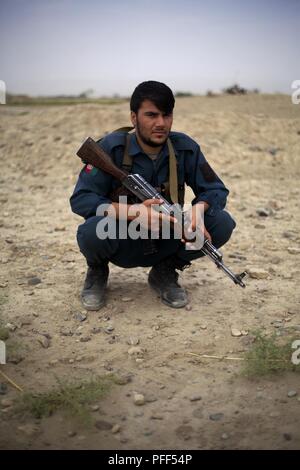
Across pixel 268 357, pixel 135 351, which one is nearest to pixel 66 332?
pixel 135 351

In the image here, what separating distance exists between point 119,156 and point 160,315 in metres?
1.16

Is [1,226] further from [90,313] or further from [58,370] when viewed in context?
[58,370]

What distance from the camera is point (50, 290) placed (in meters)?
3.78

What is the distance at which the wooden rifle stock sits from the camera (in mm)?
3213

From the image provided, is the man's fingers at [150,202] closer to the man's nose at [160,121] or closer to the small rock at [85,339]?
the man's nose at [160,121]

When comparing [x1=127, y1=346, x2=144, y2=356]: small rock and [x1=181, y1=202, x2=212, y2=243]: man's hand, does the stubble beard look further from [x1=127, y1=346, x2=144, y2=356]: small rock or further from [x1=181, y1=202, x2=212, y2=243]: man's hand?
[x1=127, y1=346, x2=144, y2=356]: small rock

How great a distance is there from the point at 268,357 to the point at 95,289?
1361 millimetres

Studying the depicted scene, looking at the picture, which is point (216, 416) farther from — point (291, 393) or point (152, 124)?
point (152, 124)

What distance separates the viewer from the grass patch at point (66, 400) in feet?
7.90

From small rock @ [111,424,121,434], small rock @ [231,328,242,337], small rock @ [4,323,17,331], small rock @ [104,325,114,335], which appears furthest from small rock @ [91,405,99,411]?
small rock @ [231,328,242,337]

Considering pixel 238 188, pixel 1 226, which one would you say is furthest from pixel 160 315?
pixel 238 188

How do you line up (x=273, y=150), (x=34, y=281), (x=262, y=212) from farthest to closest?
(x=273, y=150) → (x=262, y=212) → (x=34, y=281)

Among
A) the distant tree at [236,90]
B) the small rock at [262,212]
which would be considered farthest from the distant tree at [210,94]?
the small rock at [262,212]

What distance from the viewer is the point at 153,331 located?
323cm
